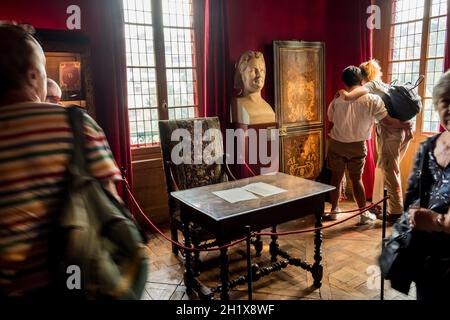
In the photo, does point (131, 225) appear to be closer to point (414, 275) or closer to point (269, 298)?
point (414, 275)

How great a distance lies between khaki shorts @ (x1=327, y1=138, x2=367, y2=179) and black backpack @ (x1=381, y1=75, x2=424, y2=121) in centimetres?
47

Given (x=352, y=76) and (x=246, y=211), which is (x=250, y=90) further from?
(x=246, y=211)

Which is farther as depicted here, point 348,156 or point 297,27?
point 297,27

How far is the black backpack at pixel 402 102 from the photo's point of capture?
3668 mm

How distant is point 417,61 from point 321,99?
4.29 feet

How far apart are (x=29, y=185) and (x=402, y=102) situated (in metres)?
3.77

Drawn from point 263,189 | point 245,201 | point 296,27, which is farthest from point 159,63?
point 245,201

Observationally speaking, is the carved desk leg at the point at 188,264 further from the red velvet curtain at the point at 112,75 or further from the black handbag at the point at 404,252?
the black handbag at the point at 404,252

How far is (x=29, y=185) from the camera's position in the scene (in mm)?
875

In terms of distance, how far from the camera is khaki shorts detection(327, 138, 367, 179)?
3.85m
